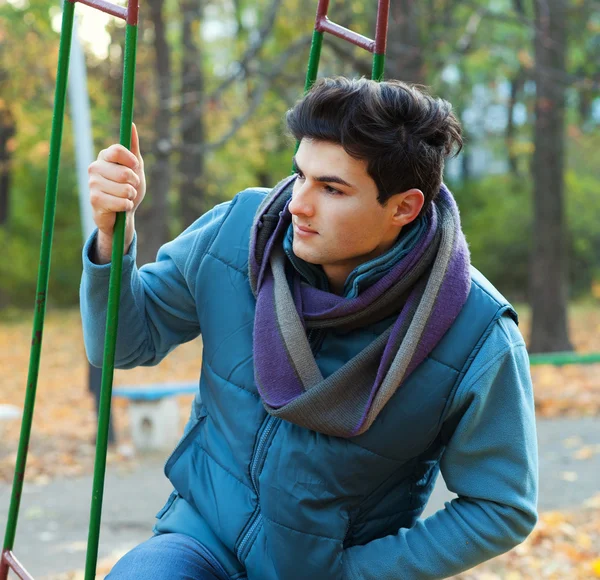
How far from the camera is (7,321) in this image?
17.7 m

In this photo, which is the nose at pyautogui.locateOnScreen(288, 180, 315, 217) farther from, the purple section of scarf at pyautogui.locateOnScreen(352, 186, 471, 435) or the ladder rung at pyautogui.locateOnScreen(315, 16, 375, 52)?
the ladder rung at pyautogui.locateOnScreen(315, 16, 375, 52)

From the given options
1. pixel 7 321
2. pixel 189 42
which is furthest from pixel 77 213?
pixel 189 42

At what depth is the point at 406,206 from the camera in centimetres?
195

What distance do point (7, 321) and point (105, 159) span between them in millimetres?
16615

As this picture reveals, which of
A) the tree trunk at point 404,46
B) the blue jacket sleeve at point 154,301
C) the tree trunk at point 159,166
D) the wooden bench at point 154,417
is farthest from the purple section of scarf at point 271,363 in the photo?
the tree trunk at point 159,166

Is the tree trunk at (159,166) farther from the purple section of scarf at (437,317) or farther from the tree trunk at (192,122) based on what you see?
the purple section of scarf at (437,317)

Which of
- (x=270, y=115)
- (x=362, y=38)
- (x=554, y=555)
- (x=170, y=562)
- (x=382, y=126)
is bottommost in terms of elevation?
(x=554, y=555)

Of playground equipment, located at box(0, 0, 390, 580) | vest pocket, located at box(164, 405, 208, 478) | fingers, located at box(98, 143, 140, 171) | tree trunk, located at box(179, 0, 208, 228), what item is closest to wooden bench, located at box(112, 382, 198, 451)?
A: playground equipment, located at box(0, 0, 390, 580)

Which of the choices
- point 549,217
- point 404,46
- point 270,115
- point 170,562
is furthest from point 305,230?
point 270,115

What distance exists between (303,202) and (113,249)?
0.39 metres

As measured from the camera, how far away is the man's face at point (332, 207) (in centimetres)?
186

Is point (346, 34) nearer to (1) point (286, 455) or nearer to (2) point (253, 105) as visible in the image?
(1) point (286, 455)

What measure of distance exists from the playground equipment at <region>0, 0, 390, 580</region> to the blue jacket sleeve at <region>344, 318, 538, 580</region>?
21.6 inches

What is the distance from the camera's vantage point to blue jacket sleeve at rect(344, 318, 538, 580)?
6.16 feet
